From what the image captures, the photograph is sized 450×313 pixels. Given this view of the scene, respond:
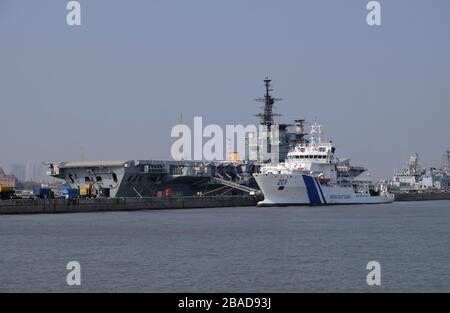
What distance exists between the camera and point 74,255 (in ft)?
98.4

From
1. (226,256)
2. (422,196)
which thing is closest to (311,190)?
(226,256)

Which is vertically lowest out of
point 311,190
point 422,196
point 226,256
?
point 226,256

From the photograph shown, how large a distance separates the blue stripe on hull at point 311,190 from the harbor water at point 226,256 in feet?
63.1

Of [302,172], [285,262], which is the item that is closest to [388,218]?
[302,172]

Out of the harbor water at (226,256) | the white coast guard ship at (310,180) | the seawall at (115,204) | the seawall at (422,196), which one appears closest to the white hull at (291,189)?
the white coast guard ship at (310,180)

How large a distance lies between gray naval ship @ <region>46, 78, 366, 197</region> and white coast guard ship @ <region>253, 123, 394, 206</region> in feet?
8.17

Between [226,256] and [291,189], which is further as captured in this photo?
[291,189]

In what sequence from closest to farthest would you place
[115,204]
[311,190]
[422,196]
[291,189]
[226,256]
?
[226,256] < [115,204] < [291,189] < [311,190] < [422,196]

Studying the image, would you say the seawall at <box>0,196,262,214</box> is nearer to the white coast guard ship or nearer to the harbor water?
the white coast guard ship

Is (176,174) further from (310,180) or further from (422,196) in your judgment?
(422,196)

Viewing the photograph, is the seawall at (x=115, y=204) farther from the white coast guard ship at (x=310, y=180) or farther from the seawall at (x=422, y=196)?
the seawall at (x=422, y=196)

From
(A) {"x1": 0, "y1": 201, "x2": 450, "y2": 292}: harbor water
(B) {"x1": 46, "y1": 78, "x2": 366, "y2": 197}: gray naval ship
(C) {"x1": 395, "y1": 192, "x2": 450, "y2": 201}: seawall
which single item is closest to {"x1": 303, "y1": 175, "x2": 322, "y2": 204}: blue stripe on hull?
(B) {"x1": 46, "y1": 78, "x2": 366, "y2": 197}: gray naval ship

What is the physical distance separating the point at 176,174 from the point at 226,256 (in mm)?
43540

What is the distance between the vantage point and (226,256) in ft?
95.8
